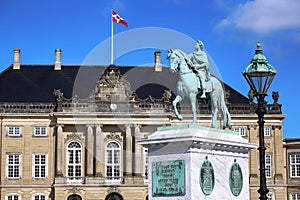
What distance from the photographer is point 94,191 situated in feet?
176

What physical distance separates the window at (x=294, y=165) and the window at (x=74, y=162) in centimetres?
1734

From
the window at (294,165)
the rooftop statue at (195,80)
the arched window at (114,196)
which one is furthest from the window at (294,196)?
the rooftop statue at (195,80)

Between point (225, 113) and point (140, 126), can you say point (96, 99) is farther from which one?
point (225, 113)

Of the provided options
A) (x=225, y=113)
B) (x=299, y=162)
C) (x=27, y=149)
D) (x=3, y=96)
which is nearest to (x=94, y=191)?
(x=27, y=149)

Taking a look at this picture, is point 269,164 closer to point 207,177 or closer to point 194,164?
point 207,177

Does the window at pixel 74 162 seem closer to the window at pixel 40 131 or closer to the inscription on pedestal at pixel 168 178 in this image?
the window at pixel 40 131

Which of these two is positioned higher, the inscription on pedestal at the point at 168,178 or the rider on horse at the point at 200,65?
the rider on horse at the point at 200,65

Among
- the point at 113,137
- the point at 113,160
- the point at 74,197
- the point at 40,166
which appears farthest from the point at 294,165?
the point at 40,166

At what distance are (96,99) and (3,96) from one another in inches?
290

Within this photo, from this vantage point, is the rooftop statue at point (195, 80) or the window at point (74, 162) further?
the window at point (74, 162)

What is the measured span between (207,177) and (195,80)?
2347 millimetres

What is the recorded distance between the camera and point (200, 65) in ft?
55.5

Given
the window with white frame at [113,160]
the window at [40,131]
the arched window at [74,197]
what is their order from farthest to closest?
the window at [40,131]
the window with white frame at [113,160]
the arched window at [74,197]

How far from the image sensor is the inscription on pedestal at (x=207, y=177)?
51.2 ft
